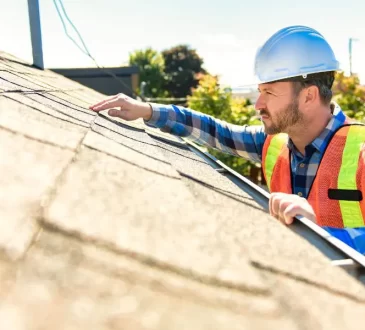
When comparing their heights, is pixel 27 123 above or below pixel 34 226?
above

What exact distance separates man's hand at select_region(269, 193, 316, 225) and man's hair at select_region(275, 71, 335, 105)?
54.7 inches

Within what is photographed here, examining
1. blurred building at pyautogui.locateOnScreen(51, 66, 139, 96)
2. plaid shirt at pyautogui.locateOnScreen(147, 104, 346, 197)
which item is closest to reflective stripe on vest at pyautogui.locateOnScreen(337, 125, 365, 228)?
plaid shirt at pyautogui.locateOnScreen(147, 104, 346, 197)

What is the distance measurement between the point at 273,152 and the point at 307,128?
17.5 inches

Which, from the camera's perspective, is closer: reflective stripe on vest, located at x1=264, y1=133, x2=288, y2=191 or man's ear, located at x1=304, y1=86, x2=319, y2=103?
man's ear, located at x1=304, y1=86, x2=319, y2=103

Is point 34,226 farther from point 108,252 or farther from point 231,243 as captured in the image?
point 231,243

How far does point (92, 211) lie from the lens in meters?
0.82

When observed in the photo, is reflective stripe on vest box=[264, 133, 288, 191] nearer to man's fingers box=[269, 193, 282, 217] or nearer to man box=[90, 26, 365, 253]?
man box=[90, 26, 365, 253]

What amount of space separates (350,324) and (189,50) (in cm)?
5654

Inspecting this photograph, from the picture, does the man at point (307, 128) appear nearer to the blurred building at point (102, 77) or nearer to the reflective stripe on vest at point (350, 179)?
the reflective stripe on vest at point (350, 179)

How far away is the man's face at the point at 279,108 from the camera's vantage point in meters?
2.85

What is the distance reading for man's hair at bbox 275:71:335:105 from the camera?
113 inches

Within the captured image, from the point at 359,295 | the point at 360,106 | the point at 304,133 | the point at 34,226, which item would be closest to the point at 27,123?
the point at 34,226

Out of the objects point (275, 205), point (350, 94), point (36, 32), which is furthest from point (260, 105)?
point (350, 94)

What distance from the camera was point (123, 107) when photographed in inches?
120
